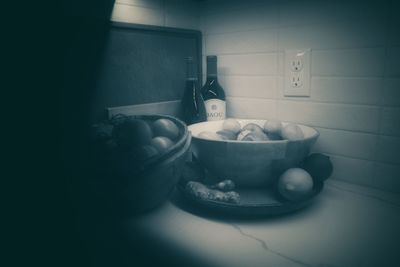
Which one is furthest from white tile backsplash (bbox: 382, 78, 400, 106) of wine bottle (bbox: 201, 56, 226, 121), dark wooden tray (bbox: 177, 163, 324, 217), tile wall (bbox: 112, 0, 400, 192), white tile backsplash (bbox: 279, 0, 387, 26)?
wine bottle (bbox: 201, 56, 226, 121)

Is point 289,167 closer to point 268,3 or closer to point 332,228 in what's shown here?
point 332,228

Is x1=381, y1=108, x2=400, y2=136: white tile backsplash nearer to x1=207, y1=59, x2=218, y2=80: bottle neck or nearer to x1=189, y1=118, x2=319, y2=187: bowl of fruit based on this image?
x1=189, y1=118, x2=319, y2=187: bowl of fruit

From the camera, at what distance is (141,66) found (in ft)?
2.95

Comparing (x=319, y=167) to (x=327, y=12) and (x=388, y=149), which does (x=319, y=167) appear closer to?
(x=388, y=149)

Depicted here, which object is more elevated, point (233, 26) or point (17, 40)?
point (233, 26)

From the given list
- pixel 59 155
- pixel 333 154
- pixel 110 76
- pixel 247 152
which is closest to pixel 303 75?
pixel 333 154

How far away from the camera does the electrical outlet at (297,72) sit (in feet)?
2.76

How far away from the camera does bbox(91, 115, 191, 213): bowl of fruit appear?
528 mm

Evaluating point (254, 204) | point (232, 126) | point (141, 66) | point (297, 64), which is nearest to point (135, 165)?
point (254, 204)

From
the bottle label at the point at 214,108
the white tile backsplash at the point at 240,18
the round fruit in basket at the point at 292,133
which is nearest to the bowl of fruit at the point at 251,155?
the round fruit in basket at the point at 292,133

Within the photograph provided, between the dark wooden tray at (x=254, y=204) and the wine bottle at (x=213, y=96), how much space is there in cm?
33

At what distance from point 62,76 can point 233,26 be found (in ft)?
1.79

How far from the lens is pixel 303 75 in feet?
2.79

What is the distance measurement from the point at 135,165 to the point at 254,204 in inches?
9.1
